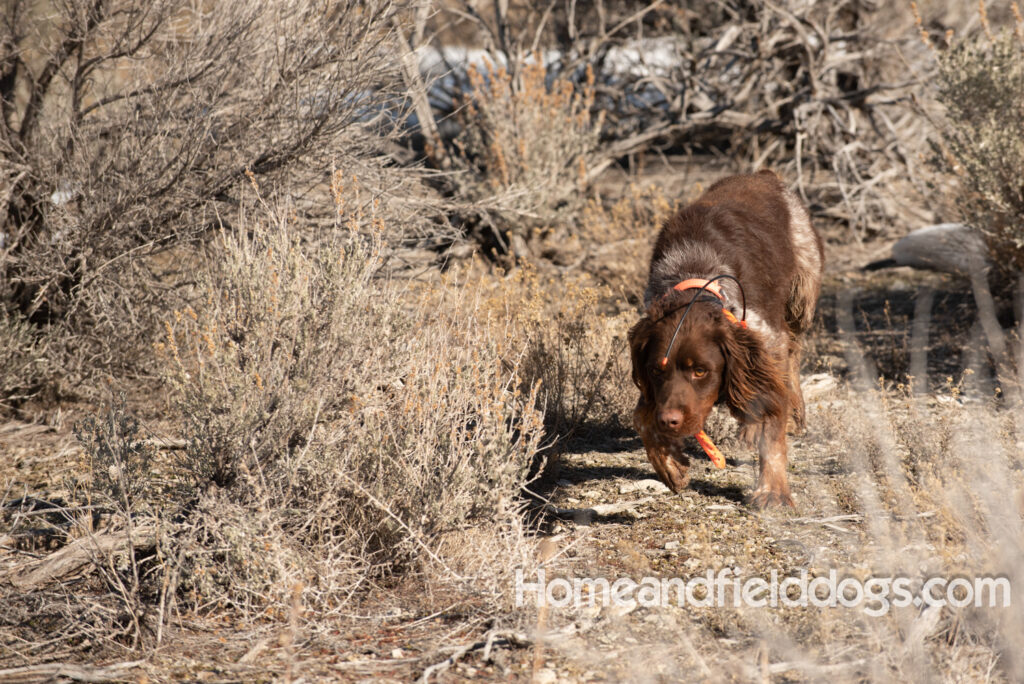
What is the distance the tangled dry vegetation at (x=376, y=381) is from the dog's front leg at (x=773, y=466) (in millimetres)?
121

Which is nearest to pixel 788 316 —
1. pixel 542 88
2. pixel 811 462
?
pixel 811 462

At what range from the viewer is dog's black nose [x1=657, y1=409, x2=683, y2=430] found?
137 inches

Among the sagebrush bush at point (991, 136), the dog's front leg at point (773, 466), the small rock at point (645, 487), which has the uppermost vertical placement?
the sagebrush bush at point (991, 136)

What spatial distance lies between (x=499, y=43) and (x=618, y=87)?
150 centimetres

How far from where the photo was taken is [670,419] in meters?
3.48

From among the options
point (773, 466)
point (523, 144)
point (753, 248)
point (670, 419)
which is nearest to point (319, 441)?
point (670, 419)

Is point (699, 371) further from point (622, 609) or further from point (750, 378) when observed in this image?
point (622, 609)

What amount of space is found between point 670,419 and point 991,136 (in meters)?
3.38

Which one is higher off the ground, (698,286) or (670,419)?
(698,286)

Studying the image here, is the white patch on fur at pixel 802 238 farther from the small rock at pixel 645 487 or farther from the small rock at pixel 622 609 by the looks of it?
the small rock at pixel 622 609

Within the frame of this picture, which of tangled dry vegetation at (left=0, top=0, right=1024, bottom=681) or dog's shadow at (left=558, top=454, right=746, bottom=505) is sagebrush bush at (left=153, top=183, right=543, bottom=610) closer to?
tangled dry vegetation at (left=0, top=0, right=1024, bottom=681)

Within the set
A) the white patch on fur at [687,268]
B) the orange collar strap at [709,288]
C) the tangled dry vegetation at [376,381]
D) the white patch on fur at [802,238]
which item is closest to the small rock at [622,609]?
the tangled dry vegetation at [376,381]

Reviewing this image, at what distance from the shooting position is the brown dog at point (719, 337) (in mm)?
3631

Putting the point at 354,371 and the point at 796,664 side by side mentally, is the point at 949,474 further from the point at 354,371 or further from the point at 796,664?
the point at 354,371
